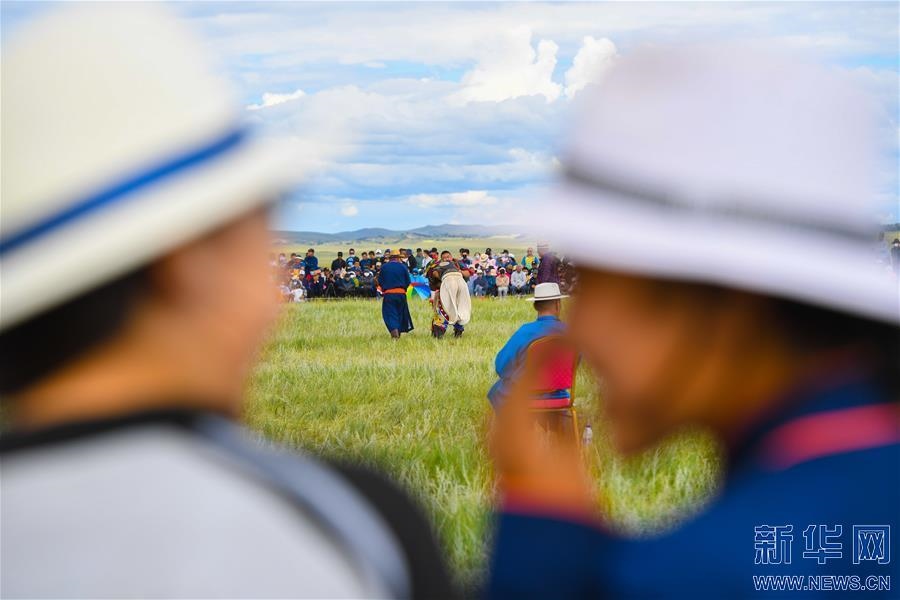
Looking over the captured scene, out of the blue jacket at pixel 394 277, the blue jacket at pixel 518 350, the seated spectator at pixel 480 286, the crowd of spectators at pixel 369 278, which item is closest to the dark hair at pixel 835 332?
the blue jacket at pixel 518 350

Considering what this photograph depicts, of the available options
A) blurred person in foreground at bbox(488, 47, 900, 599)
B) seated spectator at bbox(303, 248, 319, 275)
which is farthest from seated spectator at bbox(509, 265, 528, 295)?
blurred person in foreground at bbox(488, 47, 900, 599)

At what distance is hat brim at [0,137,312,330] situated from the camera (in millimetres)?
1147

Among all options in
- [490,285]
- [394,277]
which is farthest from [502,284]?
[394,277]

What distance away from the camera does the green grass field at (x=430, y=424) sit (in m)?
4.71

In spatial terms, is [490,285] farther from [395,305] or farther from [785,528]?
[785,528]

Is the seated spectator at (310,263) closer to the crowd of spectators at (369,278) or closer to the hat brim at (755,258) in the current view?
the crowd of spectators at (369,278)

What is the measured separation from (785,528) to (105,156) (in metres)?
0.80

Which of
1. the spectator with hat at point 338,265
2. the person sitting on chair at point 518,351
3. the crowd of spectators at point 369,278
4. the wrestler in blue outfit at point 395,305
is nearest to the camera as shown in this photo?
the person sitting on chair at point 518,351

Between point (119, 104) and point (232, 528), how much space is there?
43cm

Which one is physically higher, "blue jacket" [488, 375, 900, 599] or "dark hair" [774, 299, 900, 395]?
"dark hair" [774, 299, 900, 395]

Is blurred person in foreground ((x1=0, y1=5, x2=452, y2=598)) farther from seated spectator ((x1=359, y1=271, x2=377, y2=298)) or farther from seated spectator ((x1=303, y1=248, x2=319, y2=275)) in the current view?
seated spectator ((x1=359, y1=271, x2=377, y2=298))

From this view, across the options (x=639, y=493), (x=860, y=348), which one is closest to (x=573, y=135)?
(x=860, y=348)

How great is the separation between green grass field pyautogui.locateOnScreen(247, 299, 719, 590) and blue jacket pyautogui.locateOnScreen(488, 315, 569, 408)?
39cm

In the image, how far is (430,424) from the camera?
8625mm
